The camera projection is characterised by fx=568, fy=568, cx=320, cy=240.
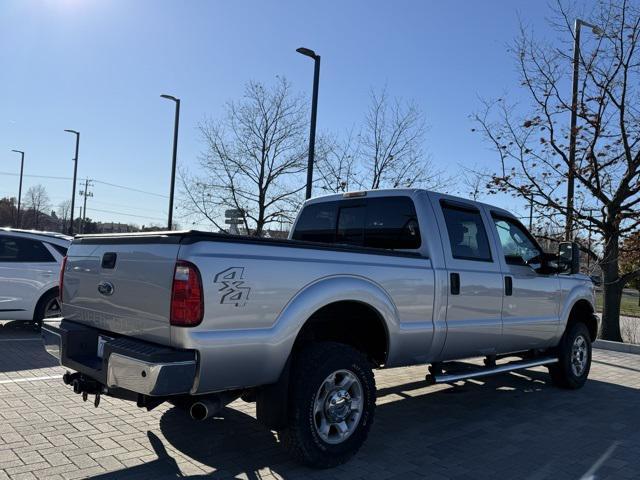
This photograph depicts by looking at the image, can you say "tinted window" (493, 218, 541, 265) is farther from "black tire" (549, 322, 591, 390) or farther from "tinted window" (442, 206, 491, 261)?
"black tire" (549, 322, 591, 390)

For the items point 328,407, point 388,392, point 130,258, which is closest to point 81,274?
point 130,258

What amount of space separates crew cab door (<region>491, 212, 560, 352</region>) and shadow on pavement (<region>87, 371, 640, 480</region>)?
0.79 meters

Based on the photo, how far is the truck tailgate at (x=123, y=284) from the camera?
3.46 m

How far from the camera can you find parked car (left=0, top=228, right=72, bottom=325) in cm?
891

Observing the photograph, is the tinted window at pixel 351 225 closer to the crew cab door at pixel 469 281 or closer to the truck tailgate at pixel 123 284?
the crew cab door at pixel 469 281

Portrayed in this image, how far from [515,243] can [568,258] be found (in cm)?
76

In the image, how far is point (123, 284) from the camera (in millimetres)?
3775

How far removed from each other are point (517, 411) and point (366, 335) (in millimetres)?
2314

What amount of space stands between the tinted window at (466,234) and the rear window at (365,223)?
1.32 feet

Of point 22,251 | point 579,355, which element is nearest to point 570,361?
point 579,355

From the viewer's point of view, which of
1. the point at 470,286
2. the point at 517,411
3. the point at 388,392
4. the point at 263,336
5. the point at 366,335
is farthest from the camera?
the point at 388,392

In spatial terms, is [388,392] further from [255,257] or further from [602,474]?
[255,257]

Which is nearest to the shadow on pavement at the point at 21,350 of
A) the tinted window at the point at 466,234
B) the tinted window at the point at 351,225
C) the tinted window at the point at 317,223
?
the tinted window at the point at 317,223

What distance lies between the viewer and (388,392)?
647 cm
